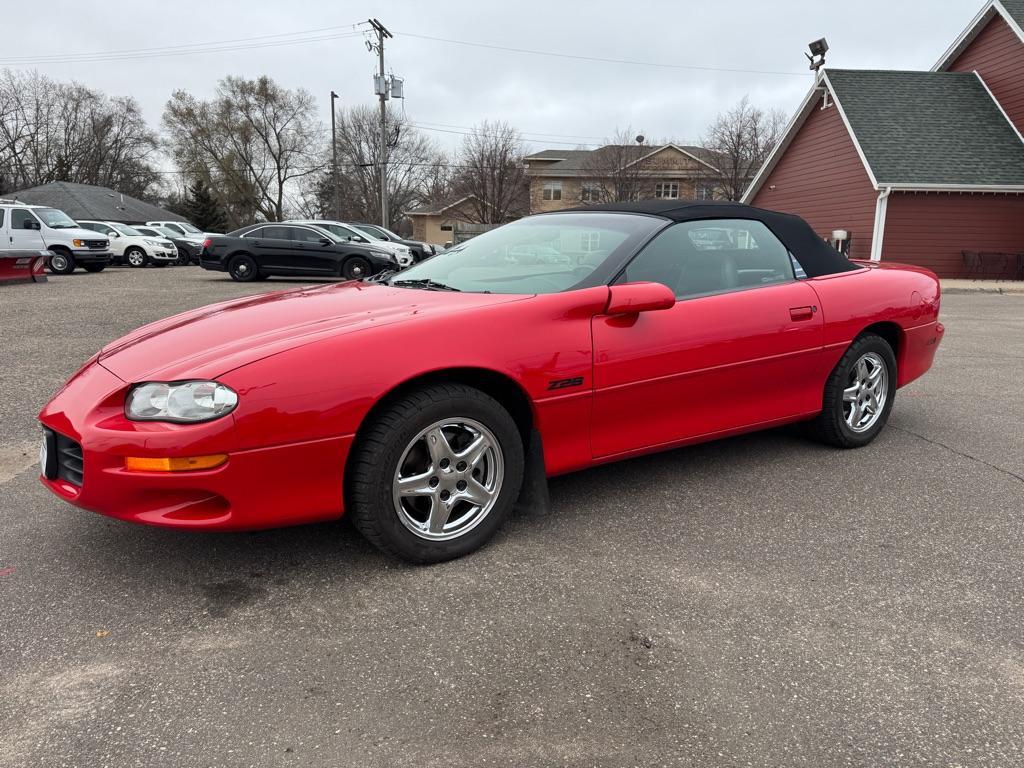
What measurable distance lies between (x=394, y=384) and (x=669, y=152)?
48.1m

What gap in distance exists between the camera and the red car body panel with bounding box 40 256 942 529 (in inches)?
95.1

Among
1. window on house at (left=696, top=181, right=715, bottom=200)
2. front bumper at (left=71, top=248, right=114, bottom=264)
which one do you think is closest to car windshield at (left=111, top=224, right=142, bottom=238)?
front bumper at (left=71, top=248, right=114, bottom=264)

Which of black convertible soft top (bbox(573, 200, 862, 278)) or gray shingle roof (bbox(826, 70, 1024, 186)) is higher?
gray shingle roof (bbox(826, 70, 1024, 186))

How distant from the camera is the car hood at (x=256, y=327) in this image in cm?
254

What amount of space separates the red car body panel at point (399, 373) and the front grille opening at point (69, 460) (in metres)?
0.04

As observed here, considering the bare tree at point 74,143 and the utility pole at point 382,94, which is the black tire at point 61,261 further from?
the bare tree at point 74,143

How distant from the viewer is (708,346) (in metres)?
3.34

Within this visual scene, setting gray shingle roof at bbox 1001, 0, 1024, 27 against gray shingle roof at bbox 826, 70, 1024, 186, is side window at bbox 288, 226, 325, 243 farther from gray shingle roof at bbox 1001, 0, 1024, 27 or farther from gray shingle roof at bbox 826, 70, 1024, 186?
gray shingle roof at bbox 1001, 0, 1024, 27

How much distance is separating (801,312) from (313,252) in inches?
551

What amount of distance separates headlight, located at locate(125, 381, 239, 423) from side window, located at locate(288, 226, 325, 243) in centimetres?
1453

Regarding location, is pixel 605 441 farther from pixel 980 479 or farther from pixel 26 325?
pixel 26 325

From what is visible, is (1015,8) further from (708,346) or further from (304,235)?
(708,346)

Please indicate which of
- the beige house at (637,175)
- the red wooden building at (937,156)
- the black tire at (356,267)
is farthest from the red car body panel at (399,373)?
the beige house at (637,175)

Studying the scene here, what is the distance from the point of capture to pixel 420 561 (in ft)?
8.96
